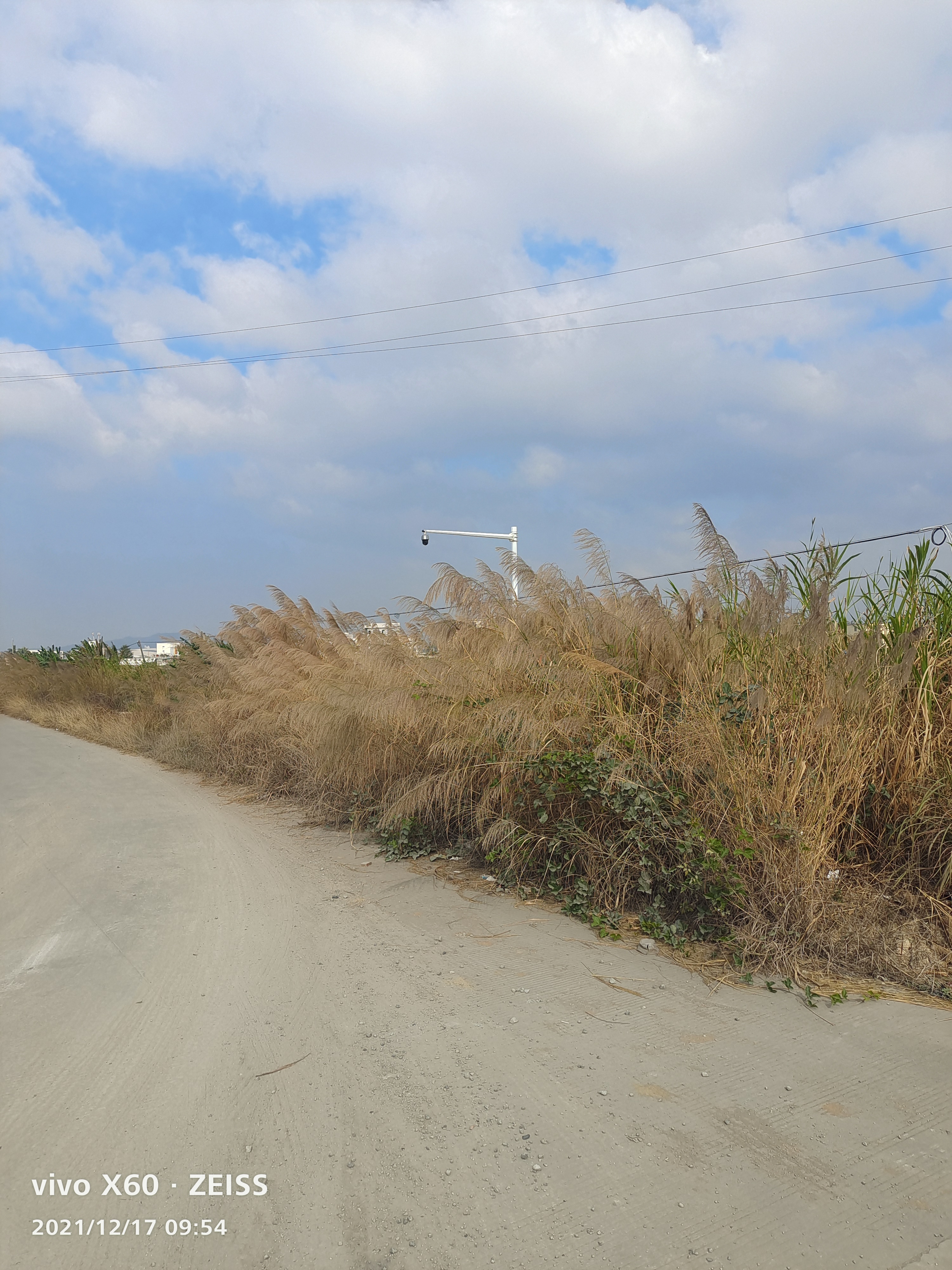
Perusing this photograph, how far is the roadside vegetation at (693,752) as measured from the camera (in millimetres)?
4234

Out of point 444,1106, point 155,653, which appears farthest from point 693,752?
point 155,653

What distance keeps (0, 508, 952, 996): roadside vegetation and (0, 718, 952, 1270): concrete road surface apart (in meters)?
0.40

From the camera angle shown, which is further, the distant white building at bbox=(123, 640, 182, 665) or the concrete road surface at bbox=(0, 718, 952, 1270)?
the distant white building at bbox=(123, 640, 182, 665)

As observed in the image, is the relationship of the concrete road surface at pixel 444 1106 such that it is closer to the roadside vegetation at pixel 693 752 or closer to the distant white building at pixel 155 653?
the roadside vegetation at pixel 693 752

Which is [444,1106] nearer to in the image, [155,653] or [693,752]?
[693,752]

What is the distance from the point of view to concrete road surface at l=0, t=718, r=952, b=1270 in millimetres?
2381

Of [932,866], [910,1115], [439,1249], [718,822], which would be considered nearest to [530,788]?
[718,822]

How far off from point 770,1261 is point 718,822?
7.69ft

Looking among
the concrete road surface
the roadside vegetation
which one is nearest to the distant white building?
the roadside vegetation

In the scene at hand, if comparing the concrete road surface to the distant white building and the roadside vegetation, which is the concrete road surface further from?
the distant white building

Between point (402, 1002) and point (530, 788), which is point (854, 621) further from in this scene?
point (402, 1002)

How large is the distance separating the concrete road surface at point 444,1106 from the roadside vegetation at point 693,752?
403 mm

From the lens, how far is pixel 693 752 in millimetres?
4664

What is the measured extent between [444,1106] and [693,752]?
2.37 m
